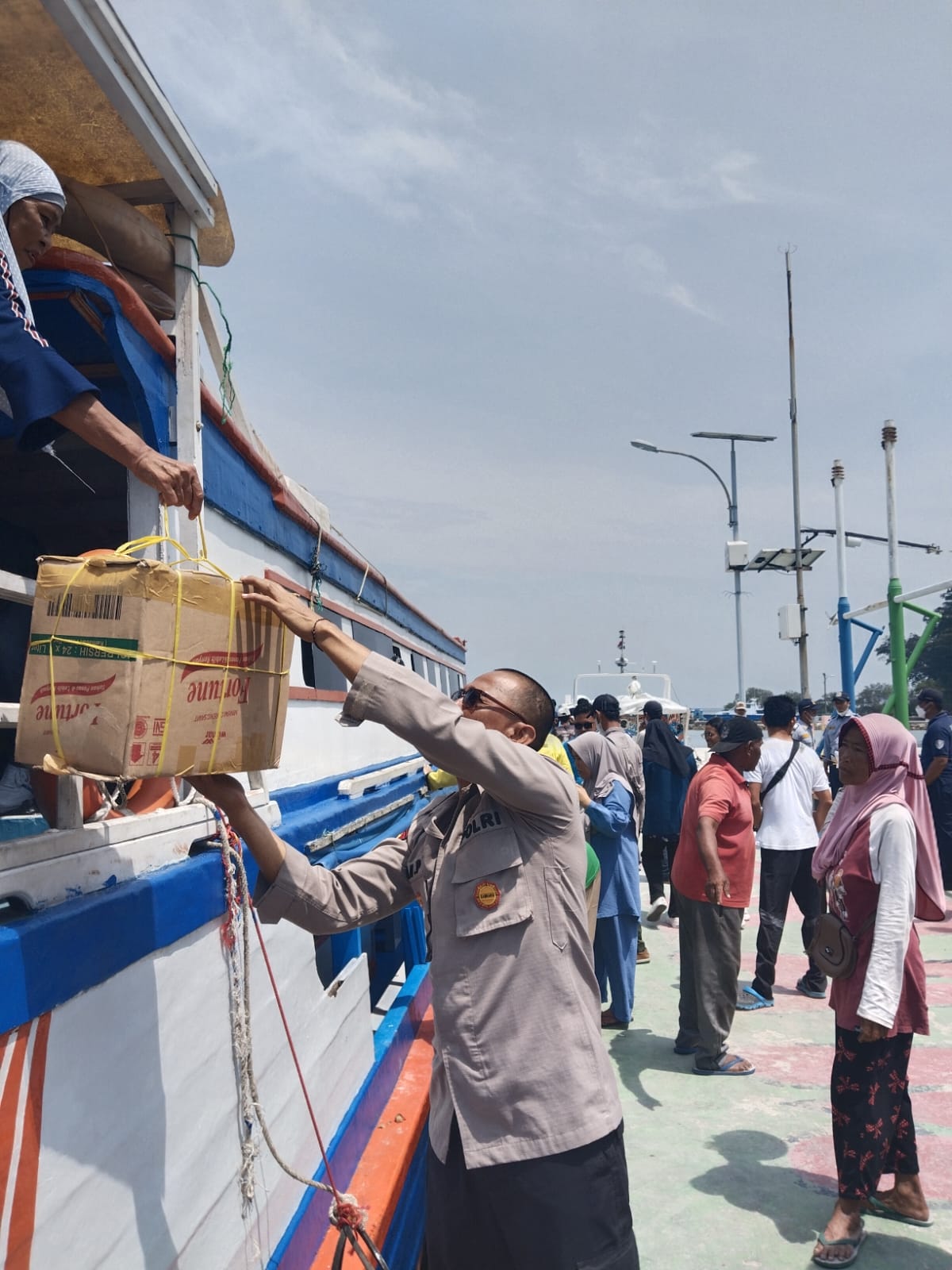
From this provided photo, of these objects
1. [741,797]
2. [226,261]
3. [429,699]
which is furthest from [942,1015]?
[226,261]

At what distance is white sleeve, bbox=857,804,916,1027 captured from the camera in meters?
3.06

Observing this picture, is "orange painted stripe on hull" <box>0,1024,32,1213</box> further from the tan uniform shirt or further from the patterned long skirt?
the patterned long skirt

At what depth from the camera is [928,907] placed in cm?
327

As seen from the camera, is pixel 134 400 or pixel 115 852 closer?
pixel 115 852

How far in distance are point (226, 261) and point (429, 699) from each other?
208 cm

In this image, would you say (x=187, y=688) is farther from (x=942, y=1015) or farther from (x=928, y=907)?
(x=942, y=1015)

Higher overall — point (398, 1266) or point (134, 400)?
point (134, 400)

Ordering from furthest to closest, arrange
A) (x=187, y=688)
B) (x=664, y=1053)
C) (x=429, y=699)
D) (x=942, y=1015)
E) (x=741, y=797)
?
1. (x=942, y=1015)
2. (x=664, y=1053)
3. (x=741, y=797)
4. (x=429, y=699)
5. (x=187, y=688)

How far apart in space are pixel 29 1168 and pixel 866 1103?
2.72 metres

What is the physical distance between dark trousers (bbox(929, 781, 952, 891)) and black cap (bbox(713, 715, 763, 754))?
4064 millimetres

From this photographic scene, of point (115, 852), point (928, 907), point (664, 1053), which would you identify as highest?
point (115, 852)

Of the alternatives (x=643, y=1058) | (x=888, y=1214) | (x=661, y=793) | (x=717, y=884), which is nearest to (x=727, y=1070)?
(x=643, y=1058)

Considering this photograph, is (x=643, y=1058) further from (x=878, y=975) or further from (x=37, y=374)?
(x=37, y=374)

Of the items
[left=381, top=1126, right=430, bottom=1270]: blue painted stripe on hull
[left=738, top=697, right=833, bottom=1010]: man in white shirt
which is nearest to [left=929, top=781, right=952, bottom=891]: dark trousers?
[left=738, top=697, right=833, bottom=1010]: man in white shirt
